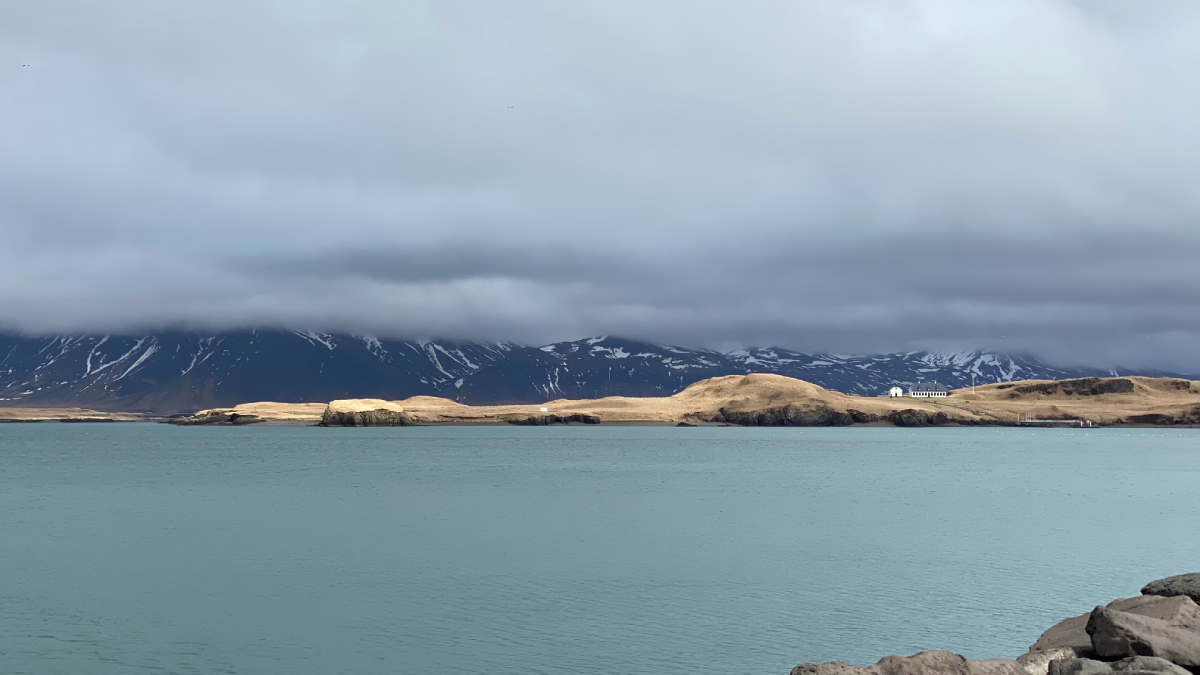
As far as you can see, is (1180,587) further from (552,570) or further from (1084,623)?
(552,570)

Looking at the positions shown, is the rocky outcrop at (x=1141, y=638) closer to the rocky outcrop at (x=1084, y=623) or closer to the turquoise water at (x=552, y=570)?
the rocky outcrop at (x=1084, y=623)

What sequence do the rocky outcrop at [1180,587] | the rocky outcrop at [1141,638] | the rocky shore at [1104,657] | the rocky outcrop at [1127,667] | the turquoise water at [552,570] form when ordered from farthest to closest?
the turquoise water at [552,570] → the rocky outcrop at [1180,587] → the rocky outcrop at [1141,638] → the rocky shore at [1104,657] → the rocky outcrop at [1127,667]

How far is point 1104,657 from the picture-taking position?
17156 mm

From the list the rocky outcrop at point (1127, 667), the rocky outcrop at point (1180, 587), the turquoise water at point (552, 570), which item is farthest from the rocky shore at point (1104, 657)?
the turquoise water at point (552, 570)

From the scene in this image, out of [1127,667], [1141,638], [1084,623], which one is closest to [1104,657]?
[1141,638]

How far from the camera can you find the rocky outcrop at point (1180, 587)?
2111 cm

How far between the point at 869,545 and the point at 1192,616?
1950 centimetres

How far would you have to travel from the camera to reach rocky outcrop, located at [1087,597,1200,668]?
1675cm

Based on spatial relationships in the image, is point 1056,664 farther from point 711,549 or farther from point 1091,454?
point 1091,454

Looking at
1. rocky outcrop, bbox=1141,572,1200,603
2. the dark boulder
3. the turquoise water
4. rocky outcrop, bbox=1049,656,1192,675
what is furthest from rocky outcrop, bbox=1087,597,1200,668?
the turquoise water

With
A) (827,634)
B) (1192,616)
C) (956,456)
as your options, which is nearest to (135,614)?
(827,634)

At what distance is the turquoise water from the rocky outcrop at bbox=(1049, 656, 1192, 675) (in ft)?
19.0

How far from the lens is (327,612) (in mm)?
25906

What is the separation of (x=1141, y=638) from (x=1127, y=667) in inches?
71.3
